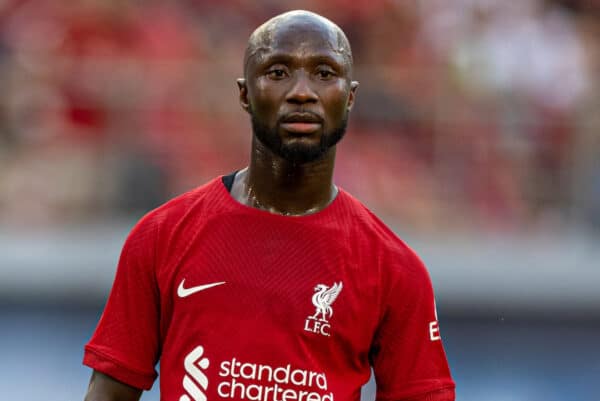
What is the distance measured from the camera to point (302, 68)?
9.09 ft

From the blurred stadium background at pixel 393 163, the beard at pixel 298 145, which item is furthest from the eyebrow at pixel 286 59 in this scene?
the blurred stadium background at pixel 393 163

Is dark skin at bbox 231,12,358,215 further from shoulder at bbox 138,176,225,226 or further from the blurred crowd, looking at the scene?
the blurred crowd

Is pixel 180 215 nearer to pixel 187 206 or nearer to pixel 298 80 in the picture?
pixel 187 206

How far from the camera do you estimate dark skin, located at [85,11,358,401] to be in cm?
276

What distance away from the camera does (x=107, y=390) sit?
2.89m

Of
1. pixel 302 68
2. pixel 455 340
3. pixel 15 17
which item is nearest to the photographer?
pixel 302 68

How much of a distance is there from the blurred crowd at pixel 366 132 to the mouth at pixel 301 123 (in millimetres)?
5400

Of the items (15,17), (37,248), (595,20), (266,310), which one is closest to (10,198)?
(37,248)

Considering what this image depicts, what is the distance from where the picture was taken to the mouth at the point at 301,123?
275 cm

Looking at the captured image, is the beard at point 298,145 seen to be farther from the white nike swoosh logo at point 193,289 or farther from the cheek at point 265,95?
the white nike swoosh logo at point 193,289

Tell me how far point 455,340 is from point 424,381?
15.8 ft

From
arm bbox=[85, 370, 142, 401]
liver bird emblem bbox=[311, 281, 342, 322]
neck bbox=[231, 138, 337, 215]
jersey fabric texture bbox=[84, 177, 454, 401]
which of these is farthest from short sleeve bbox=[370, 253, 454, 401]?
arm bbox=[85, 370, 142, 401]

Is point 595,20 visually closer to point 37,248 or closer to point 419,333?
point 37,248

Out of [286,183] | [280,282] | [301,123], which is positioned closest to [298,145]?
[301,123]
